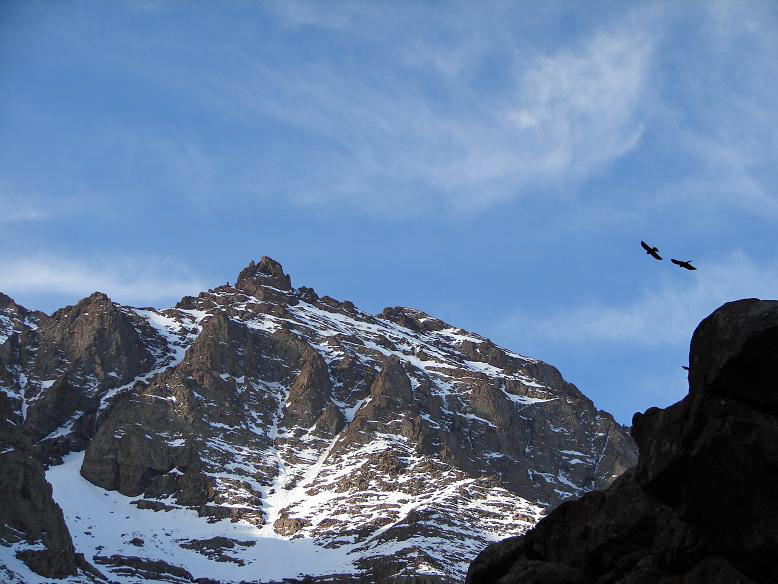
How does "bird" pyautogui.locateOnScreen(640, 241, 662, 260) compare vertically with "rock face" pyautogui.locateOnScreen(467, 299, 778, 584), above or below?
above

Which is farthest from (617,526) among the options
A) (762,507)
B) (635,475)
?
(762,507)

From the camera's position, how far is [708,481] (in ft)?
111

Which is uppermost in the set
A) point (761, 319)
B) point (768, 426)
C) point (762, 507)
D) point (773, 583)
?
point (761, 319)

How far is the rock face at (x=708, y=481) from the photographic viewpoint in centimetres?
3278

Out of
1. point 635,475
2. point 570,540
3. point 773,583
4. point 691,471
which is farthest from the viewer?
point 570,540

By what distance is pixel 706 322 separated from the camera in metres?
36.0

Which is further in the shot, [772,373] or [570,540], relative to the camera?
[570,540]

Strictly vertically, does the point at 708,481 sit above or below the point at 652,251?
below

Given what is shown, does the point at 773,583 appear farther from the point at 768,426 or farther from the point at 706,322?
the point at 706,322

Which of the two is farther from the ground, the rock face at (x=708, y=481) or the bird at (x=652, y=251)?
the bird at (x=652, y=251)

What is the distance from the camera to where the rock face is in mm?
32781

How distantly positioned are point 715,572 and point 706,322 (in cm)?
743

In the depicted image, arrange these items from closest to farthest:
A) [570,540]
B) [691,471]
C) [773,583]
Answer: [773,583] → [691,471] → [570,540]

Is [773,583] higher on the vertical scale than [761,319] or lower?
lower
